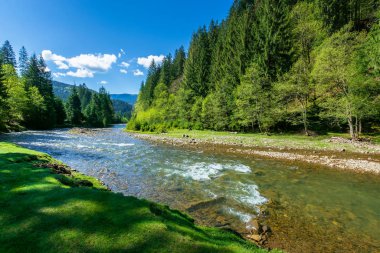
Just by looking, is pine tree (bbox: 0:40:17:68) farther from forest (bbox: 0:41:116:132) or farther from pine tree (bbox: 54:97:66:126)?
pine tree (bbox: 54:97:66:126)

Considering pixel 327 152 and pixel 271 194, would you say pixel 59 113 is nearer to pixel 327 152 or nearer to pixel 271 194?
pixel 327 152

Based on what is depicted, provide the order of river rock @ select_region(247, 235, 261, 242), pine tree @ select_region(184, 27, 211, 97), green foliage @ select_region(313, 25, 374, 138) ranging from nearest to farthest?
river rock @ select_region(247, 235, 261, 242)
green foliage @ select_region(313, 25, 374, 138)
pine tree @ select_region(184, 27, 211, 97)

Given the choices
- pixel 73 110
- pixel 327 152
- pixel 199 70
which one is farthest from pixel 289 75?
pixel 73 110

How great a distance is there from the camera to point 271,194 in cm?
1230

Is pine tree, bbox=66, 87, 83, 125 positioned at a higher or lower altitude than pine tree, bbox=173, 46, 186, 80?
lower

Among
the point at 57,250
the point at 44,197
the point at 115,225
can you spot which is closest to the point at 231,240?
the point at 115,225

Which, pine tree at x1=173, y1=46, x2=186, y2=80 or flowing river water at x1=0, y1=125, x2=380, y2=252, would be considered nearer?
flowing river water at x1=0, y1=125, x2=380, y2=252

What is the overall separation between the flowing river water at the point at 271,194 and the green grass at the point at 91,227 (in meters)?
3.69

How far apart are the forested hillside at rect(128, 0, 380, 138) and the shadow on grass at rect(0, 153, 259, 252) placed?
31.3m

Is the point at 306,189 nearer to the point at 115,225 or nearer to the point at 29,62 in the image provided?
the point at 115,225

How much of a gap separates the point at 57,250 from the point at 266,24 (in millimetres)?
53250

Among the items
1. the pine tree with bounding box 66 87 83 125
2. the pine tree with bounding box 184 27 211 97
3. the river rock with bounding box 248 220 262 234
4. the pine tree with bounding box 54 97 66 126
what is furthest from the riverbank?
the pine tree with bounding box 66 87 83 125

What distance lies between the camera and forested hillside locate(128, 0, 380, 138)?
29.2 metres

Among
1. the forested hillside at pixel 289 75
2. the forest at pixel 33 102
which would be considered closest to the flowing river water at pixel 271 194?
the forested hillside at pixel 289 75
